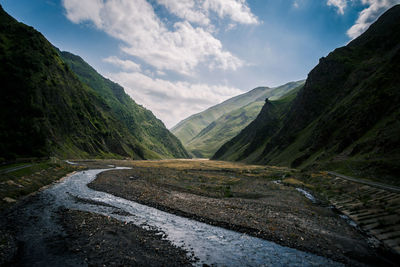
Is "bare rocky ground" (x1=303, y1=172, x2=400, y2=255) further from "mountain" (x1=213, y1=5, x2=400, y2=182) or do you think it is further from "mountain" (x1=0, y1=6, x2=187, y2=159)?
"mountain" (x1=0, y1=6, x2=187, y2=159)

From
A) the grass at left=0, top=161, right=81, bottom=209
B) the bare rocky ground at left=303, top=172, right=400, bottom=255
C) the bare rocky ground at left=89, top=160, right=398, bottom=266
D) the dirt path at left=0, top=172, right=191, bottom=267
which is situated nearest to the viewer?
the dirt path at left=0, top=172, right=191, bottom=267

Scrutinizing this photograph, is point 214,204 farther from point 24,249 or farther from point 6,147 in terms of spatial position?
point 6,147

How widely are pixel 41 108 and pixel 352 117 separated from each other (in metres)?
138

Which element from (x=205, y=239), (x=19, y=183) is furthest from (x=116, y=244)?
(x=19, y=183)

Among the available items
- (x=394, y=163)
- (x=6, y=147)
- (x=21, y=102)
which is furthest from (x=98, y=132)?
(x=394, y=163)

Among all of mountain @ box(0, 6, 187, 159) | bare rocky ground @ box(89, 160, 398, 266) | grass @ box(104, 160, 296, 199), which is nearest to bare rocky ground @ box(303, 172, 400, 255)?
bare rocky ground @ box(89, 160, 398, 266)

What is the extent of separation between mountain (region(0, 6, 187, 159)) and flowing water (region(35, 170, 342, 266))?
4584cm

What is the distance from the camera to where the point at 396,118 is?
51.3 m

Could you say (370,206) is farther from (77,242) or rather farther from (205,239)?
(77,242)

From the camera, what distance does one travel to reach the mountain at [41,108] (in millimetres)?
65188

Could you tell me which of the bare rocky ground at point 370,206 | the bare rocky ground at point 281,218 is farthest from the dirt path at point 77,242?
the bare rocky ground at point 370,206

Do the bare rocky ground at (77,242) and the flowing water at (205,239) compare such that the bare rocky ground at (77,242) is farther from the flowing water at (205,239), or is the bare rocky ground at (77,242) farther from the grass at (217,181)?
the grass at (217,181)

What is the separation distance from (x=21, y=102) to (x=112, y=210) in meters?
86.1

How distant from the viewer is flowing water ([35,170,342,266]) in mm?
15641
